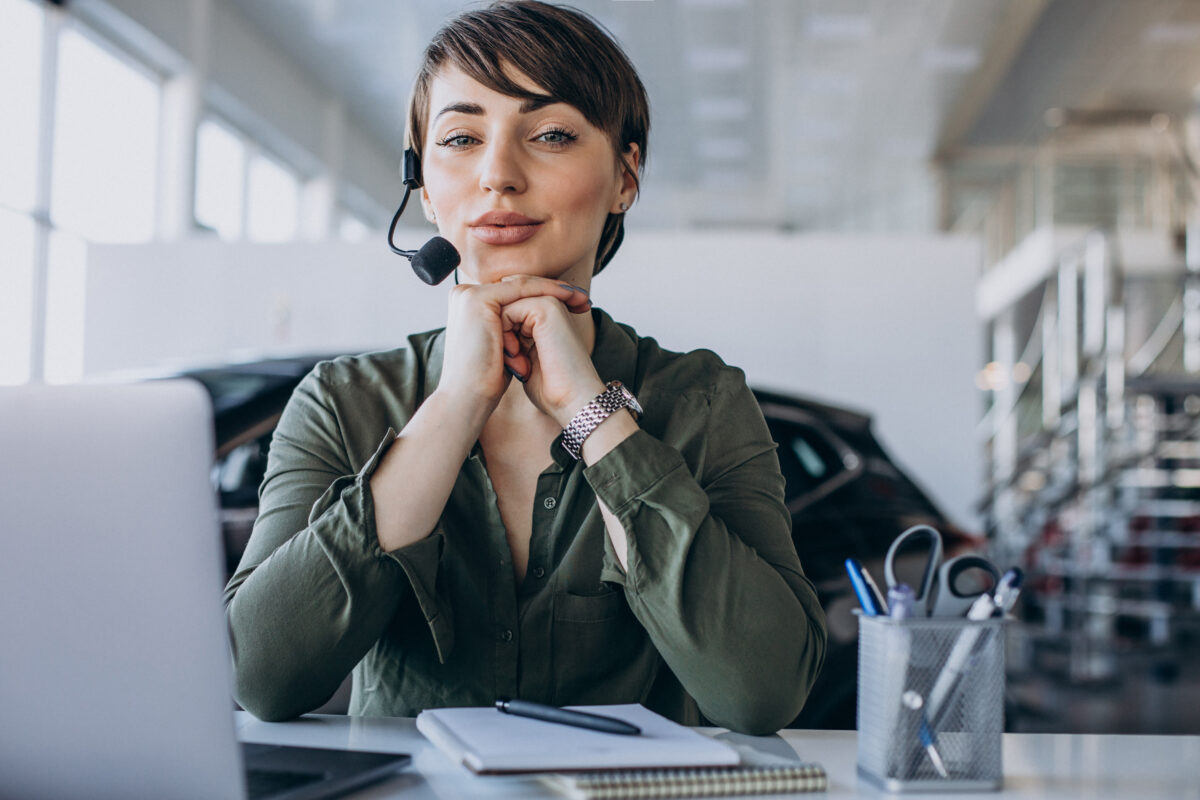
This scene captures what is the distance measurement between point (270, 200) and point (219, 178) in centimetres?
120

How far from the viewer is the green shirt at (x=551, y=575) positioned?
3.17 feet

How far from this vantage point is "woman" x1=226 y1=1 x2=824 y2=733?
972 mm

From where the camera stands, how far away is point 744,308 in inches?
193

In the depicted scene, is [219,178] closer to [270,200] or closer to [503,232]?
[270,200]

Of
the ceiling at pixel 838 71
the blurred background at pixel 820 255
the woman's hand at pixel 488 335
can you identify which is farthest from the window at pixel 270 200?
the woman's hand at pixel 488 335

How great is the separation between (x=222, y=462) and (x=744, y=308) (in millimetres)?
3051

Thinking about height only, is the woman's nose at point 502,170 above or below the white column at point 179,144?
below

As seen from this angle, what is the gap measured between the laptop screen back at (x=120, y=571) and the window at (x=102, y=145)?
6438 mm

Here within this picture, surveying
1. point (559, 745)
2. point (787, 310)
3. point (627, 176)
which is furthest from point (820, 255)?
point (559, 745)

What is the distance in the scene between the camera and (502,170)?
3.67 feet

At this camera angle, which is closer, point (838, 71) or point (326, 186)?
point (838, 71)

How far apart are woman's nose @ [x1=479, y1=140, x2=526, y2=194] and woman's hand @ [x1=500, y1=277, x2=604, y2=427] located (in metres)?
0.10

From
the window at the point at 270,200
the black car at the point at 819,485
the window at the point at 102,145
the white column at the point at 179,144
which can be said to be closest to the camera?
the black car at the point at 819,485

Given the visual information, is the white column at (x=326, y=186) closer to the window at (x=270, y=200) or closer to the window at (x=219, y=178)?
the window at (x=270, y=200)
